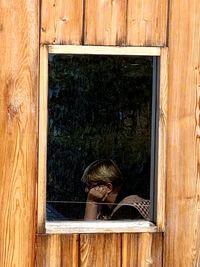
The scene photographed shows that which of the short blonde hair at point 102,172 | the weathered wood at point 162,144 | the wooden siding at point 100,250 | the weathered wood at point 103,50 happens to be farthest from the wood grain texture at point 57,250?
the weathered wood at point 103,50

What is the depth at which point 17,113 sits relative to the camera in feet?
9.76

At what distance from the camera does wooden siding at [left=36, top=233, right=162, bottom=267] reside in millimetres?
3014

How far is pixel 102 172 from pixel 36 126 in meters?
0.35

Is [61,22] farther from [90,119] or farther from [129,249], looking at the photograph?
[129,249]

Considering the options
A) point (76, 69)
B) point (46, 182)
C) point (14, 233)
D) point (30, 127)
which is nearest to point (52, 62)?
point (76, 69)

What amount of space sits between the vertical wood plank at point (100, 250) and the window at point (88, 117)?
62mm

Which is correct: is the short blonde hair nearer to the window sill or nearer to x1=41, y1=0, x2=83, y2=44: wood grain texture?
the window sill

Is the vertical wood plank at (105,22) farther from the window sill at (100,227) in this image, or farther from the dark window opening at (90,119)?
the window sill at (100,227)

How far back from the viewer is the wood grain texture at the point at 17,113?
2.96 m

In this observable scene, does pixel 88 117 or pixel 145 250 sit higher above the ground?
pixel 88 117

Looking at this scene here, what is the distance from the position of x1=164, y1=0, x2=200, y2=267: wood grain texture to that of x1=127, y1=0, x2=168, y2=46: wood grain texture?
0.13 ft

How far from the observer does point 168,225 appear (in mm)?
3104

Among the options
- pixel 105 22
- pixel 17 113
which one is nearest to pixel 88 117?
pixel 17 113

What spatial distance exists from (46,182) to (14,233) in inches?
10.0
